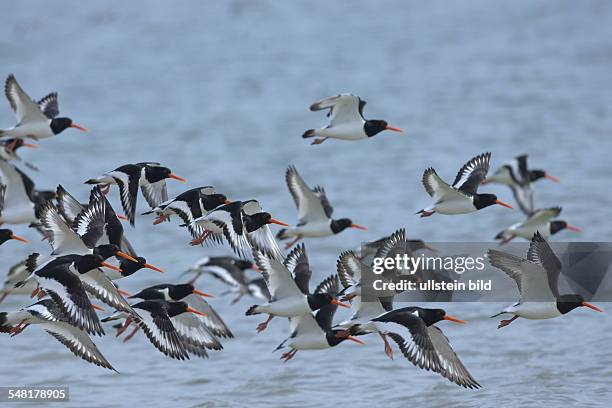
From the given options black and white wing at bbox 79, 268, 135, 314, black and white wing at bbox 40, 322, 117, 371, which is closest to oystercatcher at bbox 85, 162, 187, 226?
black and white wing at bbox 79, 268, 135, 314

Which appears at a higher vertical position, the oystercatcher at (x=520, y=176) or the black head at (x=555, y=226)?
the oystercatcher at (x=520, y=176)

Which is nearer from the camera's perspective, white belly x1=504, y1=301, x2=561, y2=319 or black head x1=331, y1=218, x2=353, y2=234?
white belly x1=504, y1=301, x2=561, y2=319

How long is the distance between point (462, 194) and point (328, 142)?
12896 mm

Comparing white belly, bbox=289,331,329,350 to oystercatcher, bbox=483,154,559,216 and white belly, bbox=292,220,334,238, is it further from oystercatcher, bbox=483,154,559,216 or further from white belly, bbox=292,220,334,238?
oystercatcher, bbox=483,154,559,216

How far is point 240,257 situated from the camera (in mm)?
8852

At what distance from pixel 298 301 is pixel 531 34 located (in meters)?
22.8

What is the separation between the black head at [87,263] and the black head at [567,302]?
10.0ft

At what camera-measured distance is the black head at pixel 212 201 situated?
8.66m

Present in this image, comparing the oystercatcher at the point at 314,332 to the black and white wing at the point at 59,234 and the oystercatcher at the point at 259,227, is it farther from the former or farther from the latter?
the black and white wing at the point at 59,234

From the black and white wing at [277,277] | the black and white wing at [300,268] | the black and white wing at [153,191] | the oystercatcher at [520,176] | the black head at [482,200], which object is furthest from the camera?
the oystercatcher at [520,176]

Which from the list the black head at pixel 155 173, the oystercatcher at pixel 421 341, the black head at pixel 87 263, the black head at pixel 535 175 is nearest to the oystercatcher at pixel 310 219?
the black head at pixel 155 173

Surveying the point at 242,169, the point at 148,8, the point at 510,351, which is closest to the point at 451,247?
the point at 510,351

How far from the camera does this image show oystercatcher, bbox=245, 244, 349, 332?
8.27 m

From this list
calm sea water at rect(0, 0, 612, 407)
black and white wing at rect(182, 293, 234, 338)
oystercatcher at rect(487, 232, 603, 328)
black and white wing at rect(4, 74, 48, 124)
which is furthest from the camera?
calm sea water at rect(0, 0, 612, 407)
